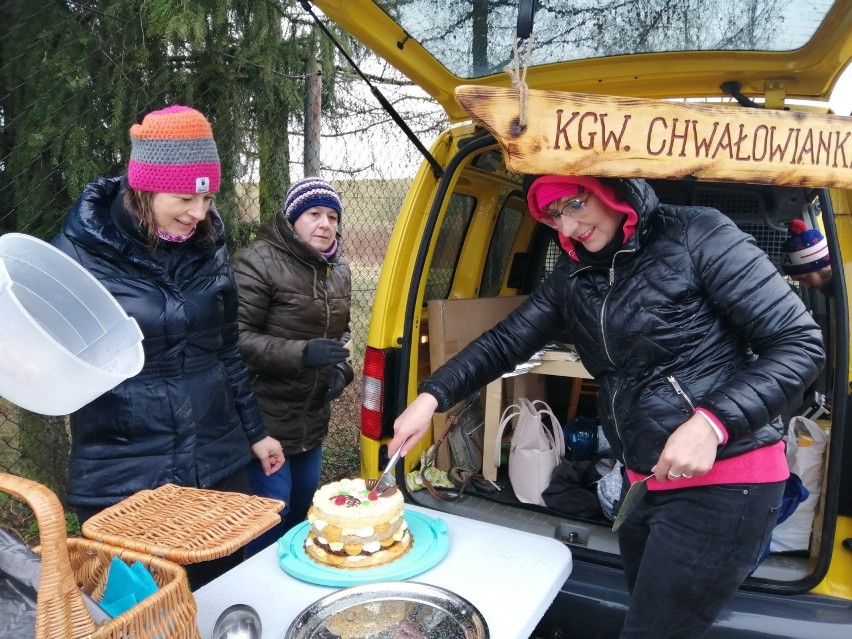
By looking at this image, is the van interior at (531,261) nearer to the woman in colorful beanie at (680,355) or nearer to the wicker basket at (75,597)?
the woman in colorful beanie at (680,355)

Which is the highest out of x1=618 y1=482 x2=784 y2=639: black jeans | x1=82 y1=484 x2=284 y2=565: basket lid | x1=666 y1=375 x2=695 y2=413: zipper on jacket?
x1=666 y1=375 x2=695 y2=413: zipper on jacket

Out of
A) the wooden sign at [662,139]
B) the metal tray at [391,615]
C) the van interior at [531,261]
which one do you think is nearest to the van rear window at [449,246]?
the van interior at [531,261]

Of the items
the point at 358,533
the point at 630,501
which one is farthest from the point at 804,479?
the point at 358,533

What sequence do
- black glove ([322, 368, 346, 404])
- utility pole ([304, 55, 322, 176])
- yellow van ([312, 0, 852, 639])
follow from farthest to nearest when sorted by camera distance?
utility pole ([304, 55, 322, 176]), black glove ([322, 368, 346, 404]), yellow van ([312, 0, 852, 639])

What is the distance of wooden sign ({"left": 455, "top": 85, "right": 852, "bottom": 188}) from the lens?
4.65 feet

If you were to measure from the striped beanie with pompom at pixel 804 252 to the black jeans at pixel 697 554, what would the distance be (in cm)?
157

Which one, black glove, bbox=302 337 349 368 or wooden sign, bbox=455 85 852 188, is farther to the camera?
black glove, bbox=302 337 349 368

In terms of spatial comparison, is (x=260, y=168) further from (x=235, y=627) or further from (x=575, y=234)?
(x=235, y=627)

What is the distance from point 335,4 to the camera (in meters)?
2.09

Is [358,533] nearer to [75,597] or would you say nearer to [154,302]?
[75,597]

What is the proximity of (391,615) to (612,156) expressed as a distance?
1.07 m

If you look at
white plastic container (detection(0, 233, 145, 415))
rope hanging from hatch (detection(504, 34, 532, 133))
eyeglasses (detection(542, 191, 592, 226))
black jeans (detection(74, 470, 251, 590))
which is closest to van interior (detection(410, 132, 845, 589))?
black jeans (detection(74, 470, 251, 590))

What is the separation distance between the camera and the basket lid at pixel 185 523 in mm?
1037

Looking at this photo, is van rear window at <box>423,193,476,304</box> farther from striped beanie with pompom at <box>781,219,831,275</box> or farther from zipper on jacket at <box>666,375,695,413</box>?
zipper on jacket at <box>666,375,695,413</box>
